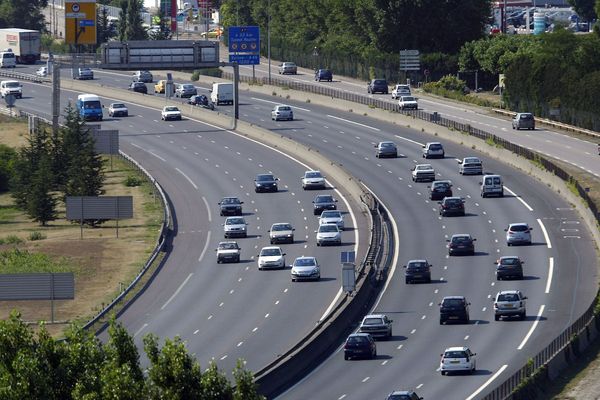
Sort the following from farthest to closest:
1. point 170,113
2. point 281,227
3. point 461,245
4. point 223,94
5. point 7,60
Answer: point 7,60
point 223,94
point 170,113
point 281,227
point 461,245

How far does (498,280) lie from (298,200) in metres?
29.3

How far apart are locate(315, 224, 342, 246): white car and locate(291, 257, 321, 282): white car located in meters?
8.93

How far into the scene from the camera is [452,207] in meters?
107

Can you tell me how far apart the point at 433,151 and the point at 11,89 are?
197 feet

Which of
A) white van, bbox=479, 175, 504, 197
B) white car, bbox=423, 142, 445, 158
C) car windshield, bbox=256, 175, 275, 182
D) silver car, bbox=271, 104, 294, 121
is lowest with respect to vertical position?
car windshield, bbox=256, 175, 275, 182

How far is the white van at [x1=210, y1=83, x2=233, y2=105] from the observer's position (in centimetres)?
15925

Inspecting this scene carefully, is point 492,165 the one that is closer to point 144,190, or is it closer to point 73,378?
point 144,190

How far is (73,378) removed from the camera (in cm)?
4750

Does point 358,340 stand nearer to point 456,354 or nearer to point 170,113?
point 456,354

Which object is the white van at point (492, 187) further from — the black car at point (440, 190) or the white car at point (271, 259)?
the white car at point (271, 259)

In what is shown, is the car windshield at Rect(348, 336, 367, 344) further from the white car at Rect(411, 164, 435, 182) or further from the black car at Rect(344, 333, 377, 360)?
the white car at Rect(411, 164, 435, 182)

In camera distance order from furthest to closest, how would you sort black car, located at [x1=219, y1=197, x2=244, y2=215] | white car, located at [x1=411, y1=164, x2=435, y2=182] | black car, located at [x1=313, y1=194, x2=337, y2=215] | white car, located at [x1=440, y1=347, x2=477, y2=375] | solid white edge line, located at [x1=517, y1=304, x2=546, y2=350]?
white car, located at [x1=411, y1=164, x2=435, y2=182] < black car, located at [x1=219, y1=197, x2=244, y2=215] < black car, located at [x1=313, y1=194, x2=337, y2=215] < solid white edge line, located at [x1=517, y1=304, x2=546, y2=350] < white car, located at [x1=440, y1=347, x2=477, y2=375]

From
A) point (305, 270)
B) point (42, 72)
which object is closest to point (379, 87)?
point (42, 72)

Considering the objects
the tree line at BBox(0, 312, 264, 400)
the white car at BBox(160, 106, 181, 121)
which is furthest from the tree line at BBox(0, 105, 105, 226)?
the tree line at BBox(0, 312, 264, 400)
